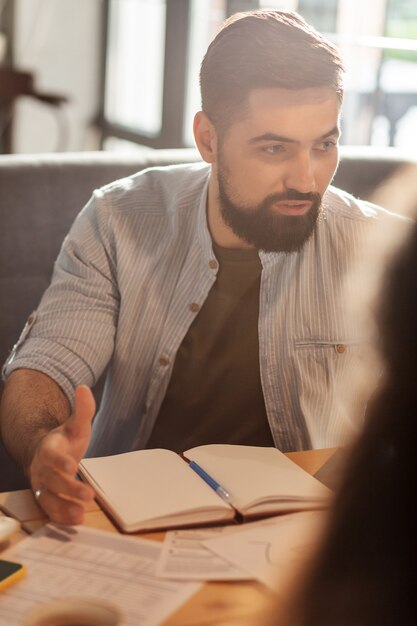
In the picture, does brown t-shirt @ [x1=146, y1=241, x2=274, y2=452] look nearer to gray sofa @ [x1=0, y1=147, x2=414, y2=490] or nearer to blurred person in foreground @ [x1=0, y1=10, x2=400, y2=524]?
blurred person in foreground @ [x1=0, y1=10, x2=400, y2=524]

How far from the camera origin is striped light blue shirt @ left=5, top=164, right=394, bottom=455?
152 centimetres

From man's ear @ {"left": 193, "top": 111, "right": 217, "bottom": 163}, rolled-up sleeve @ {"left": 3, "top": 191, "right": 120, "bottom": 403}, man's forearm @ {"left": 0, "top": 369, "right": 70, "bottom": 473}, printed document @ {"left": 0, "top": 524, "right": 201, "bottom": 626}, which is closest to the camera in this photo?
printed document @ {"left": 0, "top": 524, "right": 201, "bottom": 626}

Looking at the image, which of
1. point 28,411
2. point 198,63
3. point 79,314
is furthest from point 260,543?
point 198,63

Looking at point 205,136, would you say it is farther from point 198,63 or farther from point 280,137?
point 198,63

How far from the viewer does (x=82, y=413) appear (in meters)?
1.02

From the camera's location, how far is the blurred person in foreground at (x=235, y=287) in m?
1.49

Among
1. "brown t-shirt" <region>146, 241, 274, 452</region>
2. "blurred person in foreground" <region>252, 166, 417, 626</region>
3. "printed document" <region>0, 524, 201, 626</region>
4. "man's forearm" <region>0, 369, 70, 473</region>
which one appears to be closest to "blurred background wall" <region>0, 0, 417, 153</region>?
"brown t-shirt" <region>146, 241, 274, 452</region>

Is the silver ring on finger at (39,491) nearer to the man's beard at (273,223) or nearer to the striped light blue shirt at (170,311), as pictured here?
the striped light blue shirt at (170,311)

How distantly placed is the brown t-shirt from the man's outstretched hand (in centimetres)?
48

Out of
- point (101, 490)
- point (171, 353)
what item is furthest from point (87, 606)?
point (171, 353)

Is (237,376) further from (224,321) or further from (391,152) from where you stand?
(391,152)

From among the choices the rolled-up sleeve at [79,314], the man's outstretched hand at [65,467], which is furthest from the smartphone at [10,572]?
the rolled-up sleeve at [79,314]

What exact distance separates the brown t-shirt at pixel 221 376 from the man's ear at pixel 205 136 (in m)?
0.25

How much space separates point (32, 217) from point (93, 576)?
3.61 ft
